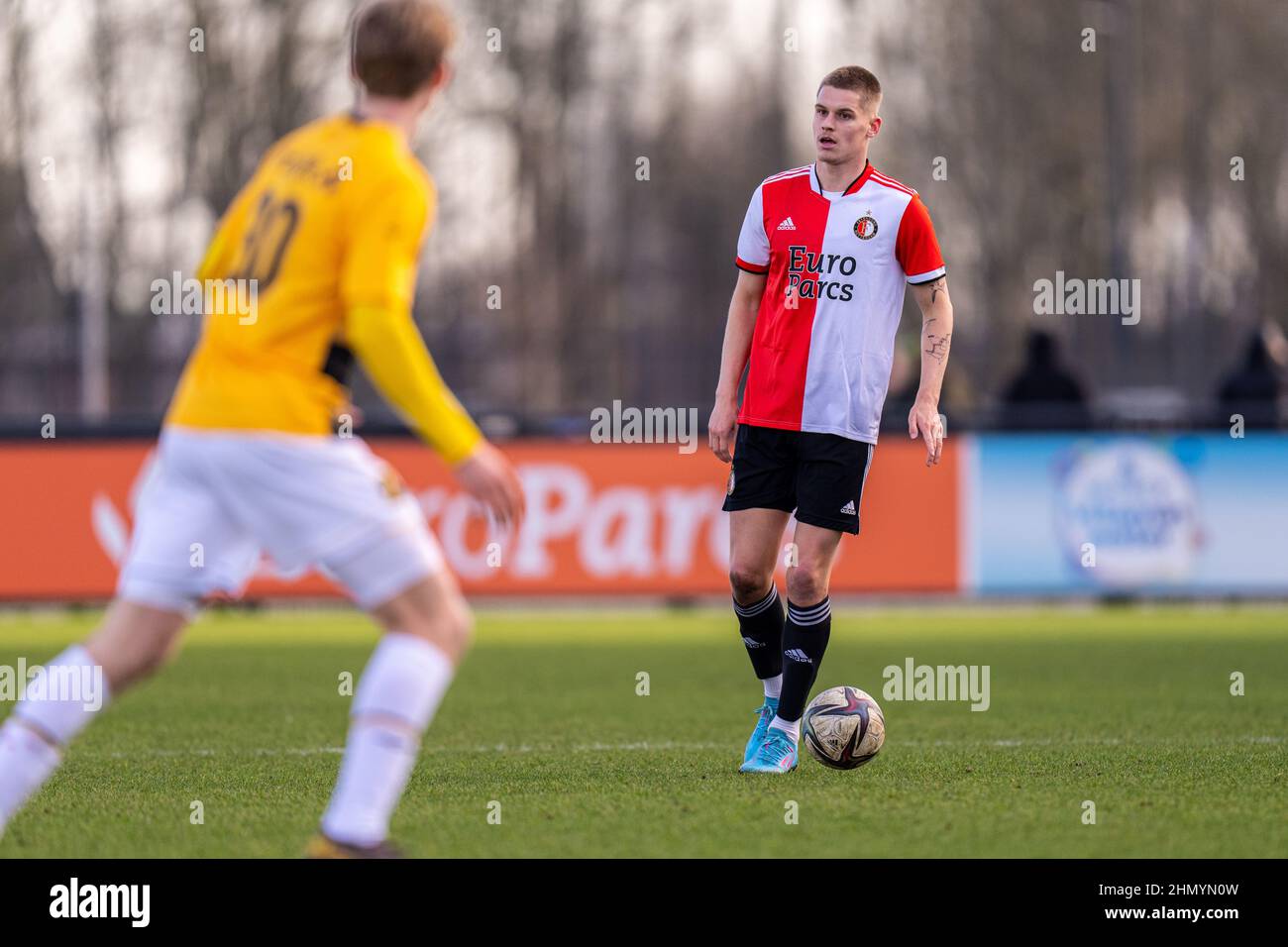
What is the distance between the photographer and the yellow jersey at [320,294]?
4980 millimetres

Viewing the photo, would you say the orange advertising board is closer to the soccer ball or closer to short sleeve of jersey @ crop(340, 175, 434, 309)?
the soccer ball

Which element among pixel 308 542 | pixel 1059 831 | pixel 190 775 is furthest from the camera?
pixel 190 775

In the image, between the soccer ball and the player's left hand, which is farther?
the soccer ball

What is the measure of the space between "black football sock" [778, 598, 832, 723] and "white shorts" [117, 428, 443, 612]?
277cm

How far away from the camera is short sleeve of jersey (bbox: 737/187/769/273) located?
308 inches

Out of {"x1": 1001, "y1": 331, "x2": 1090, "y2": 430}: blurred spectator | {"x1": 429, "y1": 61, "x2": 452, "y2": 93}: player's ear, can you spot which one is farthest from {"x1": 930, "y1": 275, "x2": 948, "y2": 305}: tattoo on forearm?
{"x1": 1001, "y1": 331, "x2": 1090, "y2": 430}: blurred spectator

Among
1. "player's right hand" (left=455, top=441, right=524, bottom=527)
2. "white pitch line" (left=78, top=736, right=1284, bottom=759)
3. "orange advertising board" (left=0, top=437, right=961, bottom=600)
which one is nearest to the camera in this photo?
"player's right hand" (left=455, top=441, right=524, bottom=527)

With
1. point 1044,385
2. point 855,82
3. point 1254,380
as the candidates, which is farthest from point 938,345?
point 1254,380

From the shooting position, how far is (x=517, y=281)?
3462cm

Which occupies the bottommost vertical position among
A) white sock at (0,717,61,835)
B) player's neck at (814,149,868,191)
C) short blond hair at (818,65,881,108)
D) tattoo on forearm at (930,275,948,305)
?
white sock at (0,717,61,835)

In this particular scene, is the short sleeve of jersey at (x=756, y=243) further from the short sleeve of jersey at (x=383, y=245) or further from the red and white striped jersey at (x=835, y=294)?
the short sleeve of jersey at (x=383, y=245)
